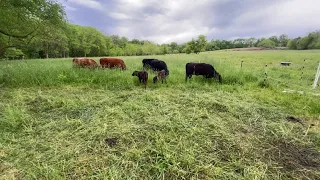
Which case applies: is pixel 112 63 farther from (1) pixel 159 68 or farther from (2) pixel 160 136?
(2) pixel 160 136

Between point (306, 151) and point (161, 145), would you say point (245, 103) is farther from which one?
point (161, 145)

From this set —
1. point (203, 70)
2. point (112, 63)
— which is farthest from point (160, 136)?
point (112, 63)

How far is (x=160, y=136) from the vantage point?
8.92ft

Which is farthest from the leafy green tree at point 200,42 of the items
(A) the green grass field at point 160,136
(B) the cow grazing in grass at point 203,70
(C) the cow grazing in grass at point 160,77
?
(A) the green grass field at point 160,136

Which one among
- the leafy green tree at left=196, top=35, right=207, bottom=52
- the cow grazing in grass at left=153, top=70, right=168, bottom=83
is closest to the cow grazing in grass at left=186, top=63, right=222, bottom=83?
the cow grazing in grass at left=153, top=70, right=168, bottom=83

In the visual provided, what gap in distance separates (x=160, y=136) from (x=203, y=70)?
186 inches

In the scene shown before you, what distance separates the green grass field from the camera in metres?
2.10

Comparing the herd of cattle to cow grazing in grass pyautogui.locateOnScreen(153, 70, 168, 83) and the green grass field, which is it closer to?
cow grazing in grass pyautogui.locateOnScreen(153, 70, 168, 83)

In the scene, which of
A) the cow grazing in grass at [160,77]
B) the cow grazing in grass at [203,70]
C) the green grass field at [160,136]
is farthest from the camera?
the cow grazing in grass at [203,70]

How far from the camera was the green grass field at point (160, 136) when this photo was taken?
2.10 metres

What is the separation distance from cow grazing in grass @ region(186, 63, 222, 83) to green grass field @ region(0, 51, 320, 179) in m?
1.79

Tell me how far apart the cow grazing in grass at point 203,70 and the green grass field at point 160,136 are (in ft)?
5.86

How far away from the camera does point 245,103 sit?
4402 mm

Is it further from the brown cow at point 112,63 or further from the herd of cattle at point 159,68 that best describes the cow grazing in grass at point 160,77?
the brown cow at point 112,63
